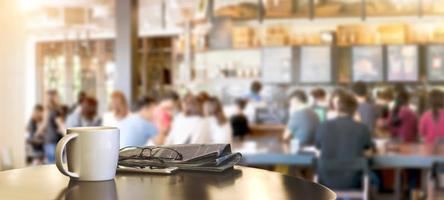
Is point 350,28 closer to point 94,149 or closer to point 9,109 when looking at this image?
point 9,109

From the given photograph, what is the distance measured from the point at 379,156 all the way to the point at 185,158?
11.4 ft

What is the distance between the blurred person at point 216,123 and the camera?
6020 millimetres

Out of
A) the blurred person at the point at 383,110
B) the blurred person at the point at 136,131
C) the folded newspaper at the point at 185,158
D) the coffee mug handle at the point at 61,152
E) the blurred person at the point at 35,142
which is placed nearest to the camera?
the coffee mug handle at the point at 61,152

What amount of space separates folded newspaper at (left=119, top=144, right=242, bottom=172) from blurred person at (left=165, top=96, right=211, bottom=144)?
177 inches

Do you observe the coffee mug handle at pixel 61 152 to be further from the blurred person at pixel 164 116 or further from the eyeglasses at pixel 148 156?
the blurred person at pixel 164 116

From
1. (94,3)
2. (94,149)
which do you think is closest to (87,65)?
(94,3)

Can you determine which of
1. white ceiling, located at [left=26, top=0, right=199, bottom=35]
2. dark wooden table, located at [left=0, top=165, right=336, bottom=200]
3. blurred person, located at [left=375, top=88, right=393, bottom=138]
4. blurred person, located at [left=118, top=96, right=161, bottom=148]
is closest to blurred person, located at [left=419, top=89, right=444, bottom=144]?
blurred person, located at [left=375, top=88, right=393, bottom=138]

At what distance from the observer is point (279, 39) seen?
372 inches

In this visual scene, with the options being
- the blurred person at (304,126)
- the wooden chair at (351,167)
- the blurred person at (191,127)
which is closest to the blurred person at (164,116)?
the blurred person at (191,127)

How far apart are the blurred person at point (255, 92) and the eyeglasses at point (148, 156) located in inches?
298

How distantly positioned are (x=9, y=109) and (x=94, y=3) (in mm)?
5546

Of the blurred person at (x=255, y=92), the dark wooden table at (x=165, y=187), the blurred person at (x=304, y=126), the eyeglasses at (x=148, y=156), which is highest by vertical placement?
the eyeglasses at (x=148, y=156)

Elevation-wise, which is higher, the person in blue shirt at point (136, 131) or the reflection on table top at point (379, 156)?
the person in blue shirt at point (136, 131)

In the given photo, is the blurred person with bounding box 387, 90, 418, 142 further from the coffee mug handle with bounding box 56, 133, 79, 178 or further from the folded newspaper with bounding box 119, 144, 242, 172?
the coffee mug handle with bounding box 56, 133, 79, 178
